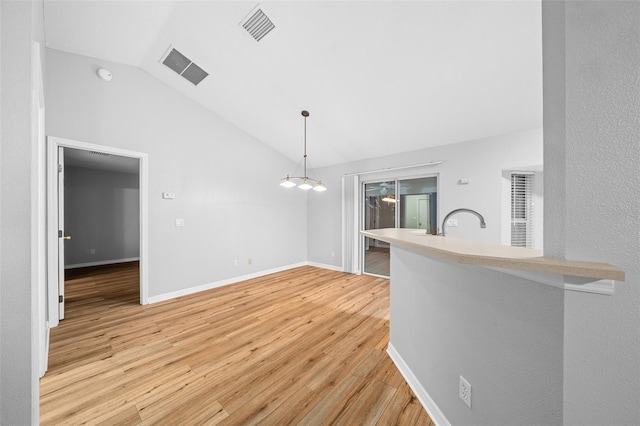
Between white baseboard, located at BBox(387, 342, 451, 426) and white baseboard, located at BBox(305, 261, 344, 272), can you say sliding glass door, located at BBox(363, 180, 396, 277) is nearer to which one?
white baseboard, located at BBox(305, 261, 344, 272)

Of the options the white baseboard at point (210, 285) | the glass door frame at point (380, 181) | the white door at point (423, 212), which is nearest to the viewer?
the white baseboard at point (210, 285)

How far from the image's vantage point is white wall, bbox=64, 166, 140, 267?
221 inches

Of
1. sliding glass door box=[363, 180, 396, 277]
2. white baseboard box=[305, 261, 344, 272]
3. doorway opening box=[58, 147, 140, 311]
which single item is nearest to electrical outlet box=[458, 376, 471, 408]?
sliding glass door box=[363, 180, 396, 277]

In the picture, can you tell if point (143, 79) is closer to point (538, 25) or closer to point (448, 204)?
point (538, 25)

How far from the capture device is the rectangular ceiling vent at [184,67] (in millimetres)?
3045

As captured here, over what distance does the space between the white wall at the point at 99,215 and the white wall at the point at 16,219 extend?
268 inches

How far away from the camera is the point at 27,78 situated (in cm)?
91

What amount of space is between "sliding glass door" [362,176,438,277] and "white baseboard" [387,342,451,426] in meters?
2.45

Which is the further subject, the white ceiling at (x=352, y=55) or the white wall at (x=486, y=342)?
the white ceiling at (x=352, y=55)

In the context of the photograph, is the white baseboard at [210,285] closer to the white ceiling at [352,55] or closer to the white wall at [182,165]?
the white wall at [182,165]

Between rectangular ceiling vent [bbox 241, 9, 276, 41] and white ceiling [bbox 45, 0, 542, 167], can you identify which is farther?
rectangular ceiling vent [bbox 241, 9, 276, 41]

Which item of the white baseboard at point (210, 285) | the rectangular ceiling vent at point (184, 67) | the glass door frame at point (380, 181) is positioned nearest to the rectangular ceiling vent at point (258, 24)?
the rectangular ceiling vent at point (184, 67)

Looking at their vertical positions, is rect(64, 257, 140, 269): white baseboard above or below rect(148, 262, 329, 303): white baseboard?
below

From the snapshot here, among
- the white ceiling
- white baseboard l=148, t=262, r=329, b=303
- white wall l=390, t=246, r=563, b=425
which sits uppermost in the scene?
the white ceiling
